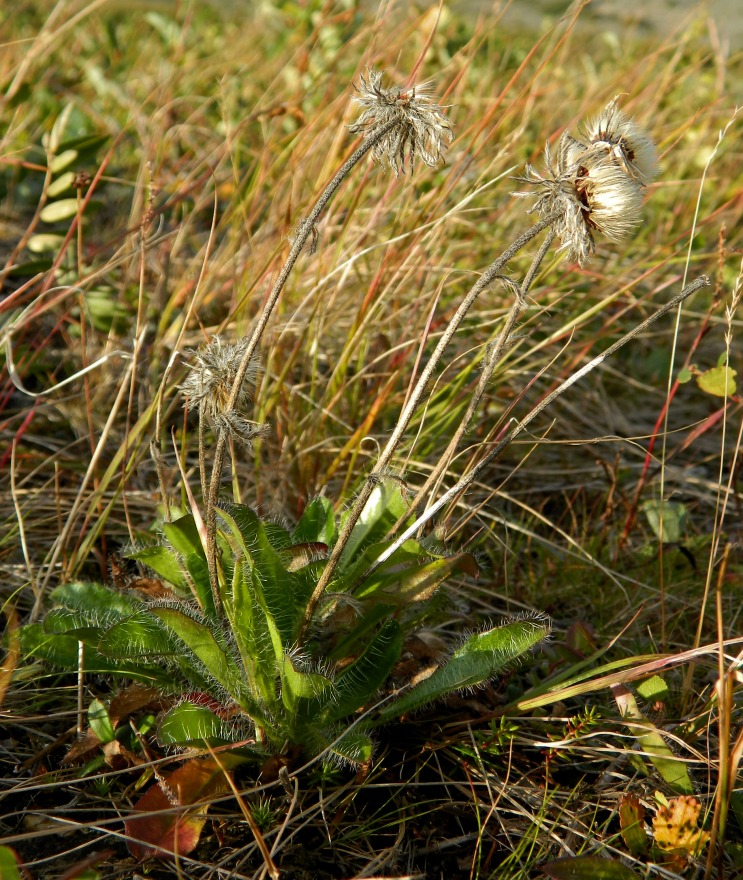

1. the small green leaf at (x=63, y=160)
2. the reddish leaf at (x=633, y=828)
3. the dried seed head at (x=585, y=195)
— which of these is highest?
the dried seed head at (x=585, y=195)

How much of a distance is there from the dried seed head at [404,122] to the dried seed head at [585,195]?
126mm

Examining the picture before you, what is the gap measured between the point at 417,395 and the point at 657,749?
2.26 feet

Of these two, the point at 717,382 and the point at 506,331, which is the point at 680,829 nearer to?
the point at 506,331

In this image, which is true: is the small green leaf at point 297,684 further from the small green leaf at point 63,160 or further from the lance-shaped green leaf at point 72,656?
the small green leaf at point 63,160

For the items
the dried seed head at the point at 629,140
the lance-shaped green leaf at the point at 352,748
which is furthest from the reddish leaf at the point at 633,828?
the dried seed head at the point at 629,140

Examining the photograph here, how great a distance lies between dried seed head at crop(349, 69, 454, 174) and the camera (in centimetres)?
102

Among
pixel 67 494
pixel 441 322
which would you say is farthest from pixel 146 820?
pixel 441 322

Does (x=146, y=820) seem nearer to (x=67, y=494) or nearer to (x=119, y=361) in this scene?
(x=67, y=494)

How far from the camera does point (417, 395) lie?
105 cm

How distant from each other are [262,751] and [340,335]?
1.34 meters

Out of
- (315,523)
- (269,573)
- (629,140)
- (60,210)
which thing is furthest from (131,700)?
(60,210)

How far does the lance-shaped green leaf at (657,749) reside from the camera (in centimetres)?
127

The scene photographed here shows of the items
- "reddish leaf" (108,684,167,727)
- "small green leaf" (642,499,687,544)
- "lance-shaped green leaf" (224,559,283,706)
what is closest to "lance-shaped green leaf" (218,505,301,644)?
"lance-shaped green leaf" (224,559,283,706)

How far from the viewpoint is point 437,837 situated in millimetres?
1243
